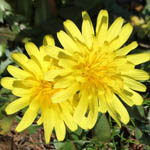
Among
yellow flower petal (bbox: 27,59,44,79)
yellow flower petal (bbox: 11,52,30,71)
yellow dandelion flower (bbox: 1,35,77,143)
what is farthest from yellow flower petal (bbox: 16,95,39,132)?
yellow flower petal (bbox: 11,52,30,71)

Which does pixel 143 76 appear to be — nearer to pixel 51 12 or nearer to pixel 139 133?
pixel 139 133

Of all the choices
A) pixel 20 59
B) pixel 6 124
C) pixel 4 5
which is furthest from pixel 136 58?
pixel 4 5

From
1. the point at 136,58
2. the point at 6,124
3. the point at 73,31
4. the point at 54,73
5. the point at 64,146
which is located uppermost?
the point at 73,31

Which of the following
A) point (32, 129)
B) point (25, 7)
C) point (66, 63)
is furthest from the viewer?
point (25, 7)

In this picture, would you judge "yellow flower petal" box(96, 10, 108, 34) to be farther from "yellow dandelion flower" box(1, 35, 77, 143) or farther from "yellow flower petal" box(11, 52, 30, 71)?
"yellow flower petal" box(11, 52, 30, 71)

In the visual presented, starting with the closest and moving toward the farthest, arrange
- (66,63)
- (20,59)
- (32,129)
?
(66,63), (20,59), (32,129)

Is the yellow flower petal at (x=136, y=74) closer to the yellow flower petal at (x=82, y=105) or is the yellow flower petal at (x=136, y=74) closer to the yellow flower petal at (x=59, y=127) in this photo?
the yellow flower petal at (x=82, y=105)

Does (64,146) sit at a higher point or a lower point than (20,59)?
lower

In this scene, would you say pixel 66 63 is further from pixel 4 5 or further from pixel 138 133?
pixel 4 5

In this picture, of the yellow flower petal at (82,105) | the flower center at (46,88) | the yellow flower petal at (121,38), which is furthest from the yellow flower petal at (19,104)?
the yellow flower petal at (121,38)
